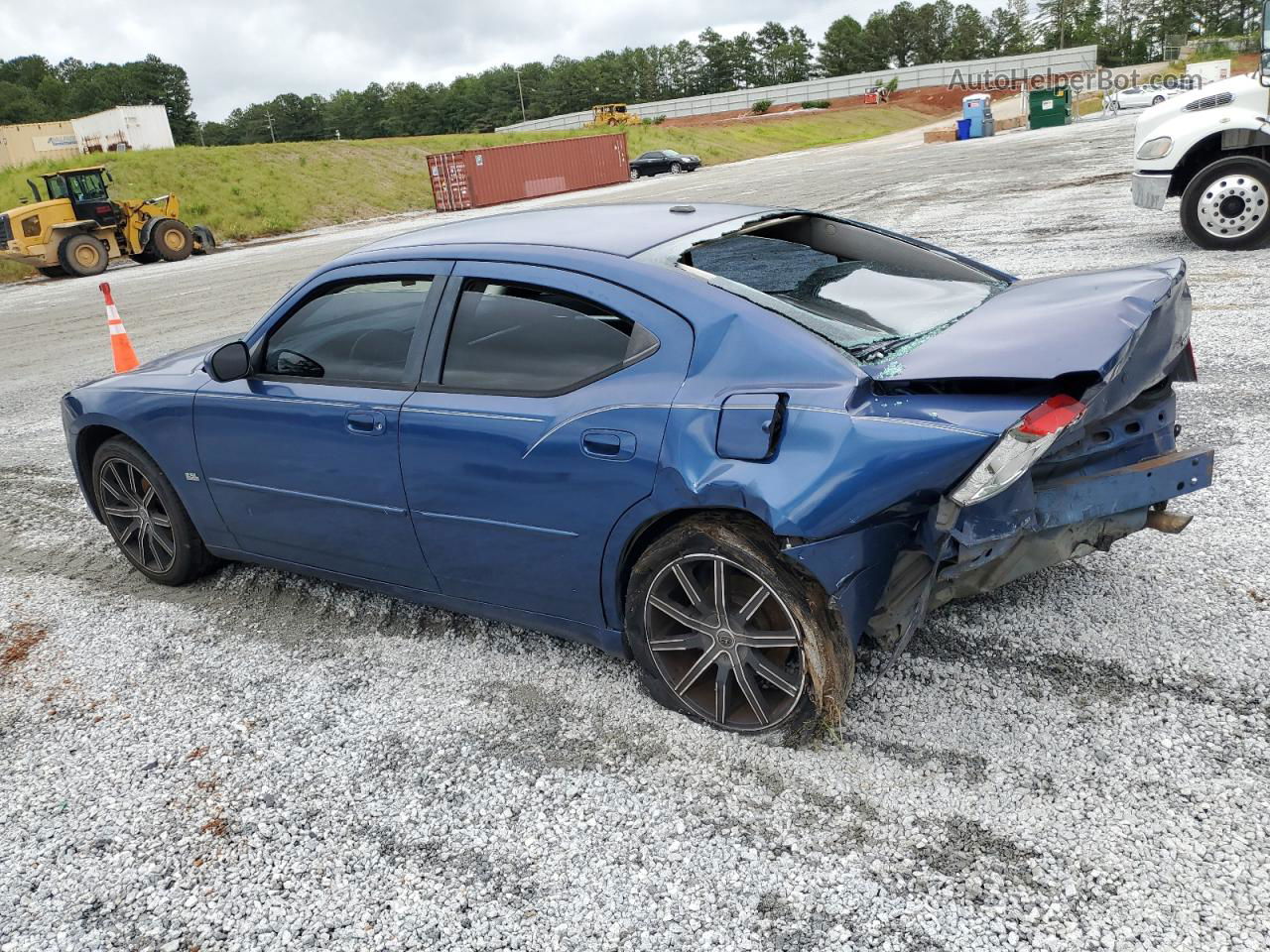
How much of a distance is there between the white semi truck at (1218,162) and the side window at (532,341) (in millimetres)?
8103

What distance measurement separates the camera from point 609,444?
9.64 ft

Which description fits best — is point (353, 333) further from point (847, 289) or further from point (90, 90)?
point (90, 90)

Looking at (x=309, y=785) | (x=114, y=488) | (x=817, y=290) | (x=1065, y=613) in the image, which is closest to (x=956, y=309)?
(x=817, y=290)

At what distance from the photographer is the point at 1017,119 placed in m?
49.7

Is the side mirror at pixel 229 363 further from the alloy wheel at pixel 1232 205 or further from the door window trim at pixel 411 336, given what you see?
the alloy wheel at pixel 1232 205

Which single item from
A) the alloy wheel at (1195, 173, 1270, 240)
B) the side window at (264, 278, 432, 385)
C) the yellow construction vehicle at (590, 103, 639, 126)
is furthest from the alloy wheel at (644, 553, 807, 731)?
the yellow construction vehicle at (590, 103, 639, 126)

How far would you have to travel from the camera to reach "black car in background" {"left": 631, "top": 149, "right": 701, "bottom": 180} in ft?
148

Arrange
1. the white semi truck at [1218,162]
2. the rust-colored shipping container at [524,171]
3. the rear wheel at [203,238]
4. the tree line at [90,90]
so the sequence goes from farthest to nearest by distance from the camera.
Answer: the tree line at [90,90] < the rust-colored shipping container at [524,171] < the rear wheel at [203,238] < the white semi truck at [1218,162]

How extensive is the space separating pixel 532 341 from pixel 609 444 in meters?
0.53

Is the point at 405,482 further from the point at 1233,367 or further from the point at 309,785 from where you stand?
the point at 1233,367

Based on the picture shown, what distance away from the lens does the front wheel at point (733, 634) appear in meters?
2.79

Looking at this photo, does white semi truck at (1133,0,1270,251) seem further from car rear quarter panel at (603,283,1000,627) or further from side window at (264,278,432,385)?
side window at (264,278,432,385)

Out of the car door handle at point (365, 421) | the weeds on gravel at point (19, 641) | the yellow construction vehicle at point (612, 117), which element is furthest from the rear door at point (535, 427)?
the yellow construction vehicle at point (612, 117)

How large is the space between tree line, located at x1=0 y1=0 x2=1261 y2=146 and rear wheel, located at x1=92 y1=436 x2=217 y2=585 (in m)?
120
